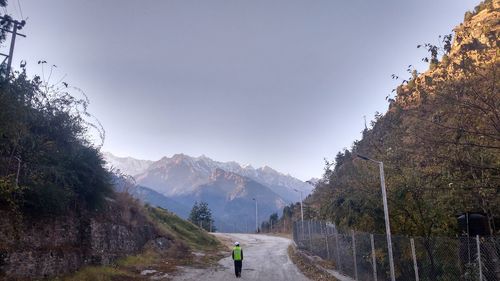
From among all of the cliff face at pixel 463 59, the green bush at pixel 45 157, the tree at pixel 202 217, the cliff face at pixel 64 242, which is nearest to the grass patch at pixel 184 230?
the cliff face at pixel 64 242

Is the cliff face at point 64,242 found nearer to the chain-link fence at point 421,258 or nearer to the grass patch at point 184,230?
the chain-link fence at point 421,258

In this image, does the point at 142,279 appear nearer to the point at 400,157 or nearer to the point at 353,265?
the point at 353,265

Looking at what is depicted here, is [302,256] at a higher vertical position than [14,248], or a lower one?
lower

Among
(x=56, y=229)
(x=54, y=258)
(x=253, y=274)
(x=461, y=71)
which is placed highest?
(x=461, y=71)

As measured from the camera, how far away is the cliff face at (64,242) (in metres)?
15.7

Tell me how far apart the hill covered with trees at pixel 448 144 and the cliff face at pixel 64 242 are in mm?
13684

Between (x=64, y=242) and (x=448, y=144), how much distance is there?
1640cm

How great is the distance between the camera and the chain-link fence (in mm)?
12992

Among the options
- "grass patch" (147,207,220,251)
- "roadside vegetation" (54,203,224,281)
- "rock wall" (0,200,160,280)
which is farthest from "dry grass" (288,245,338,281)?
"grass patch" (147,207,220,251)

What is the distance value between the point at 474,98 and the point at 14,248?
16.1 metres

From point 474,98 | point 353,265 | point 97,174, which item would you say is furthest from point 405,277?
point 97,174

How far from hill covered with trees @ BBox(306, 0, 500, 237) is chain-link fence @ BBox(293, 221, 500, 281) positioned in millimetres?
1373

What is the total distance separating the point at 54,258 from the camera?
1781 cm

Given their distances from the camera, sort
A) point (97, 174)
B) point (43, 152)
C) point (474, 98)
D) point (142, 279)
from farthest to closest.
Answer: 1. point (97, 174)
2. point (142, 279)
3. point (43, 152)
4. point (474, 98)
